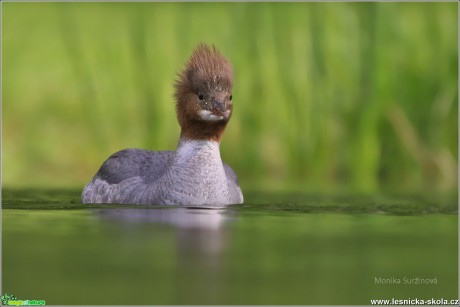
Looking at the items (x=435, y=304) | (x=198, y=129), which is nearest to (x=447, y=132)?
(x=198, y=129)

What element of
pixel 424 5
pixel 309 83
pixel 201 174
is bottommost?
pixel 201 174

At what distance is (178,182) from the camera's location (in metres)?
11.1

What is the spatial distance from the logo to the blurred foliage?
7311 mm

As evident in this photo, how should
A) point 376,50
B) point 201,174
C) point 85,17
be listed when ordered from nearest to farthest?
point 201,174, point 376,50, point 85,17

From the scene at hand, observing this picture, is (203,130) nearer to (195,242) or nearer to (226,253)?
(195,242)

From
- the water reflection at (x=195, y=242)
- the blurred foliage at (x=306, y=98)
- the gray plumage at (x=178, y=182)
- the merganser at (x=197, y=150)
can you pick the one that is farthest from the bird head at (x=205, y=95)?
the blurred foliage at (x=306, y=98)

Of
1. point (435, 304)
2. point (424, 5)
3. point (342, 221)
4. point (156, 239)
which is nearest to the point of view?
point (435, 304)

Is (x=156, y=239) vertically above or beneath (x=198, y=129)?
beneath

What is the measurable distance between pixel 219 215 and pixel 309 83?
583 cm

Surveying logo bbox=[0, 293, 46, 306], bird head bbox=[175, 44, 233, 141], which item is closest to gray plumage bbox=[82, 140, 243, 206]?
bird head bbox=[175, 44, 233, 141]

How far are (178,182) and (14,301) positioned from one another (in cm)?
425

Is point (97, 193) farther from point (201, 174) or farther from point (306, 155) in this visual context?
point (306, 155)

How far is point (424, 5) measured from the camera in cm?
1602

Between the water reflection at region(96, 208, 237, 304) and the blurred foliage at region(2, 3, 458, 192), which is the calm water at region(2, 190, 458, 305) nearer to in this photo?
the water reflection at region(96, 208, 237, 304)
